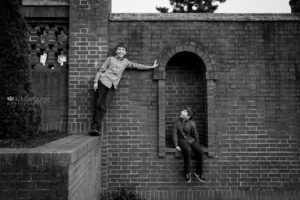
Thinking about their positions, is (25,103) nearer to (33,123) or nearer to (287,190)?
(33,123)

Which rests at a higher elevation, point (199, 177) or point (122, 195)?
point (199, 177)

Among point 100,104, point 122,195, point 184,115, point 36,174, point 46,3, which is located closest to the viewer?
point 36,174

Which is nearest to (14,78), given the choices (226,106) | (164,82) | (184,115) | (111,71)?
(111,71)

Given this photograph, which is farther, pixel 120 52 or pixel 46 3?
pixel 46 3

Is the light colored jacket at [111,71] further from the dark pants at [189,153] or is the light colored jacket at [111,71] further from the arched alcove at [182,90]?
the dark pants at [189,153]

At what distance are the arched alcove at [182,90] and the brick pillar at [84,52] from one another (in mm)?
1661

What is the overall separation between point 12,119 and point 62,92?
6.44 ft

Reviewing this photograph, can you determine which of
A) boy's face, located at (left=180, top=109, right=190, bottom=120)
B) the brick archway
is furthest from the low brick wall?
boy's face, located at (left=180, top=109, right=190, bottom=120)

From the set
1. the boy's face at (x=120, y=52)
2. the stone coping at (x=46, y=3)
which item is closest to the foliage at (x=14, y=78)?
the stone coping at (x=46, y=3)

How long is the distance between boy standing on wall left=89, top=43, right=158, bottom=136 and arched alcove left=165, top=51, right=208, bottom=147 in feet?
4.07

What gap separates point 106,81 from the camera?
5.58m

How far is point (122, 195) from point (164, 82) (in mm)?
2542

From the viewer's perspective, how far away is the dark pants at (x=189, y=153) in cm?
561

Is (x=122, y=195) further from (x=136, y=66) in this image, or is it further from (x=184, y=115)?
(x=136, y=66)
